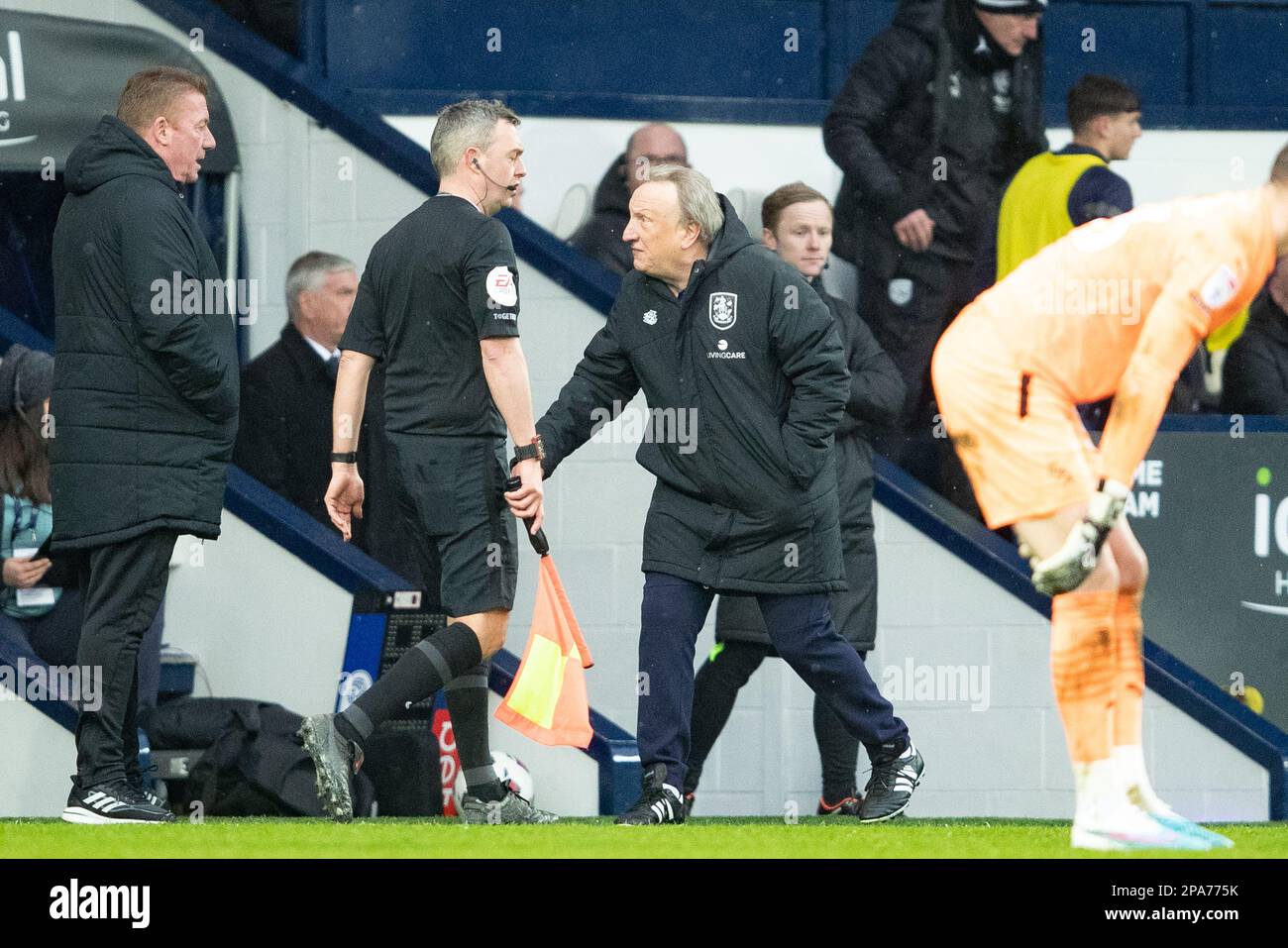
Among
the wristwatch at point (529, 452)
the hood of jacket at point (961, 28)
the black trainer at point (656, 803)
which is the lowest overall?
the black trainer at point (656, 803)

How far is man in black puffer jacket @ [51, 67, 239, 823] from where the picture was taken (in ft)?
20.4

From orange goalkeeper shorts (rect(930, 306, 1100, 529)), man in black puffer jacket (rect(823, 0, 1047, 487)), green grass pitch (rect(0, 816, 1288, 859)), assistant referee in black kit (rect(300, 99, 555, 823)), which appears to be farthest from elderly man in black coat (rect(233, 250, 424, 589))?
orange goalkeeper shorts (rect(930, 306, 1100, 529))

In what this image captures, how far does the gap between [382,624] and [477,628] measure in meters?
1.40

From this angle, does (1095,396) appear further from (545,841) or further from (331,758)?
(331,758)

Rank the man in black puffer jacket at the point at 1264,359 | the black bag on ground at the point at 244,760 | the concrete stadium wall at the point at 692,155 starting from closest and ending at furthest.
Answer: the black bag on ground at the point at 244,760, the man in black puffer jacket at the point at 1264,359, the concrete stadium wall at the point at 692,155

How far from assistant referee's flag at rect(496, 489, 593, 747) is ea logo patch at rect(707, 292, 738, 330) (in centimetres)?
82

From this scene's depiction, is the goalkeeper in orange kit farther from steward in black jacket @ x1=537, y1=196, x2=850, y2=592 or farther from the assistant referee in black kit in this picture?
the assistant referee in black kit

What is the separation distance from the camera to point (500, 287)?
6.26 metres

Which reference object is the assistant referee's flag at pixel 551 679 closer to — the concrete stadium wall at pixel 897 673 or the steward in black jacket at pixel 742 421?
the steward in black jacket at pixel 742 421

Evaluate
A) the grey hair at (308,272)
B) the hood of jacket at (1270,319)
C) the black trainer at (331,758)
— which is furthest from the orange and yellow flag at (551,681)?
the hood of jacket at (1270,319)

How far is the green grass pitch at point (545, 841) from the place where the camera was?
17.2ft

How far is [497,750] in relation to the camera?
7.74 metres

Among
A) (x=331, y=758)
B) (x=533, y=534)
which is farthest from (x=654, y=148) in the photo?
(x=331, y=758)
